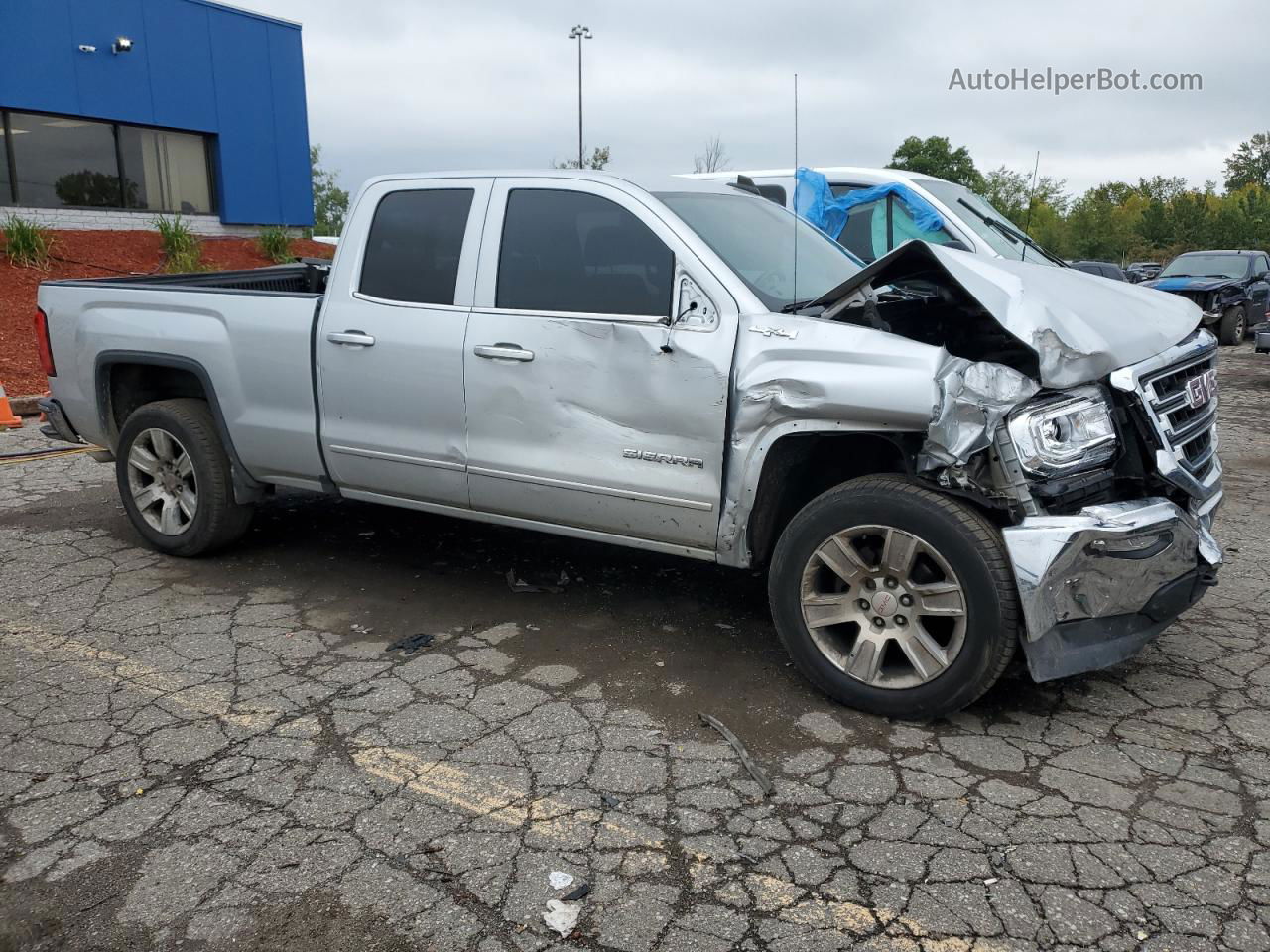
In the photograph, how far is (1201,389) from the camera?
388 centimetres

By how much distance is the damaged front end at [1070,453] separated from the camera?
3314 millimetres

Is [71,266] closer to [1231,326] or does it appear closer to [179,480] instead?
[179,480]

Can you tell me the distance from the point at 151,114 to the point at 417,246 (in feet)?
60.7

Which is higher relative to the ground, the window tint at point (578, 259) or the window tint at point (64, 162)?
the window tint at point (64, 162)

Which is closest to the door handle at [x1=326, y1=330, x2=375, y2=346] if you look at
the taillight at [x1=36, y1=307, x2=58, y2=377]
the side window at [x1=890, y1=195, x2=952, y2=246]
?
the taillight at [x1=36, y1=307, x2=58, y2=377]

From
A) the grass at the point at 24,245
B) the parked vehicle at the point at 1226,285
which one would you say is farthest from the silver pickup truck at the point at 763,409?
the parked vehicle at the point at 1226,285

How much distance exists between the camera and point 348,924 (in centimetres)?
259

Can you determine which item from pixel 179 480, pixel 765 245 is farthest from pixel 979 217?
pixel 179 480

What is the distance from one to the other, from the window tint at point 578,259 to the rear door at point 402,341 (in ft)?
0.68

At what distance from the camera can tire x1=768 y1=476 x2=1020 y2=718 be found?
336cm

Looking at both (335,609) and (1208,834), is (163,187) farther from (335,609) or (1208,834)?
(1208,834)

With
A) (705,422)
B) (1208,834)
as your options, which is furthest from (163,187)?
(1208,834)

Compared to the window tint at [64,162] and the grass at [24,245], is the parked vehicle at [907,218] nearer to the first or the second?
the grass at [24,245]

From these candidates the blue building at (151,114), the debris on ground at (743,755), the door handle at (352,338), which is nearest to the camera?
the debris on ground at (743,755)
